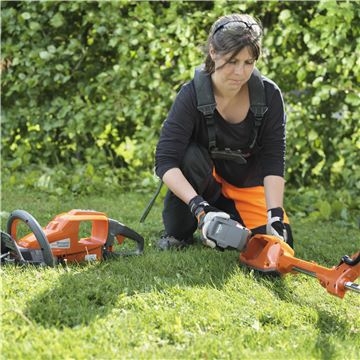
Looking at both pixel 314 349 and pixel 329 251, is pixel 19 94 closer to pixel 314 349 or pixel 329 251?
pixel 329 251

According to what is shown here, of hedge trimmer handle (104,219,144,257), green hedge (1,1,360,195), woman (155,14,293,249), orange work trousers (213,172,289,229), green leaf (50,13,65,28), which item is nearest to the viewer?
woman (155,14,293,249)

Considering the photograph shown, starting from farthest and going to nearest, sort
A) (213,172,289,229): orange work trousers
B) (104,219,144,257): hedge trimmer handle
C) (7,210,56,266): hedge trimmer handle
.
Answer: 1. (213,172,289,229): orange work trousers
2. (104,219,144,257): hedge trimmer handle
3. (7,210,56,266): hedge trimmer handle

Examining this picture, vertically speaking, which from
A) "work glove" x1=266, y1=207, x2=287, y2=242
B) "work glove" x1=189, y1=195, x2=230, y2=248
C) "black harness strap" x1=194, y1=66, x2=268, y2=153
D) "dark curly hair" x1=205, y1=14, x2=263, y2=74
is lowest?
"work glove" x1=266, y1=207, x2=287, y2=242

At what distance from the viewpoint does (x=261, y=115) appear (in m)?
3.76

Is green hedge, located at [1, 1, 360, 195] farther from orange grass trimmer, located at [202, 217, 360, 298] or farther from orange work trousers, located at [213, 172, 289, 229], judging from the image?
orange grass trimmer, located at [202, 217, 360, 298]

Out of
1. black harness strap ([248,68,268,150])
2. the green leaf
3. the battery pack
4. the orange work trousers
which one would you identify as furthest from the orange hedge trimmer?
the green leaf

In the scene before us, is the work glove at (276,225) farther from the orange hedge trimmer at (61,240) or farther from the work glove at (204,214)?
the orange hedge trimmer at (61,240)

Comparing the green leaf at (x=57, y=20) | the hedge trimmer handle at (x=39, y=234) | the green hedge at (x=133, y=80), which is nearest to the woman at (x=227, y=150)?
the hedge trimmer handle at (x=39, y=234)

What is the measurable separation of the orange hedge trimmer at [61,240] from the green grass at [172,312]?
0.07m

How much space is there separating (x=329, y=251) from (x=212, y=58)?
4.56 feet

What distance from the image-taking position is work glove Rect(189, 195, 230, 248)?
10.9 feet

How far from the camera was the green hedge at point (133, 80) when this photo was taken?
5.34m

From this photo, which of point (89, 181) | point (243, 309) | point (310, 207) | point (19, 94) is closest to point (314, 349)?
point (243, 309)

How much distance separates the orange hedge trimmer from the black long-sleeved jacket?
1.34 feet
